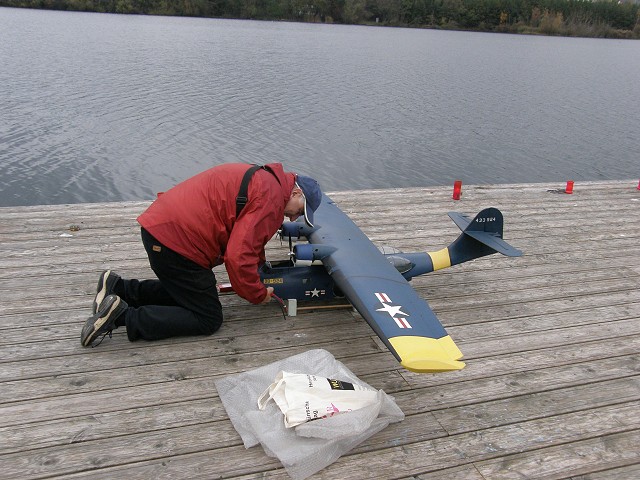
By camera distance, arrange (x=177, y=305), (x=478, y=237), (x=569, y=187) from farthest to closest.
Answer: (x=569, y=187)
(x=478, y=237)
(x=177, y=305)

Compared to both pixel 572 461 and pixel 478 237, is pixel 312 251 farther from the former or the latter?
pixel 572 461

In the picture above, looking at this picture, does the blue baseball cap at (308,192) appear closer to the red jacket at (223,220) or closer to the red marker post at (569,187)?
the red jacket at (223,220)

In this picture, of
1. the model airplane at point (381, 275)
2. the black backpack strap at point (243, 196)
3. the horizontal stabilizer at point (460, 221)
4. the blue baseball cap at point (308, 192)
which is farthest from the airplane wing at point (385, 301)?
the horizontal stabilizer at point (460, 221)

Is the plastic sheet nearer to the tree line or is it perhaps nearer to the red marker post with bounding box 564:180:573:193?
the red marker post with bounding box 564:180:573:193

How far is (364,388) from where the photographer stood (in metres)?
3.91

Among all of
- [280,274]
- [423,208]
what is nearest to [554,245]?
[423,208]

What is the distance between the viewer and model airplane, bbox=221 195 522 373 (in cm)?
402

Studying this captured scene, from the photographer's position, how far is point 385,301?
4.56 meters

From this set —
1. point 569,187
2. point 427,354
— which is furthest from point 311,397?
point 569,187

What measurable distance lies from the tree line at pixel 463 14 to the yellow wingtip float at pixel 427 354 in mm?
66729

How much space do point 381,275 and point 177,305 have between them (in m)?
1.91

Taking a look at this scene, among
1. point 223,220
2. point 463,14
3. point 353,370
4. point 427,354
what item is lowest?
point 353,370

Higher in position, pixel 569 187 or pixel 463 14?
pixel 463 14

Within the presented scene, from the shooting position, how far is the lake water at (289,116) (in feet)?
54.4
